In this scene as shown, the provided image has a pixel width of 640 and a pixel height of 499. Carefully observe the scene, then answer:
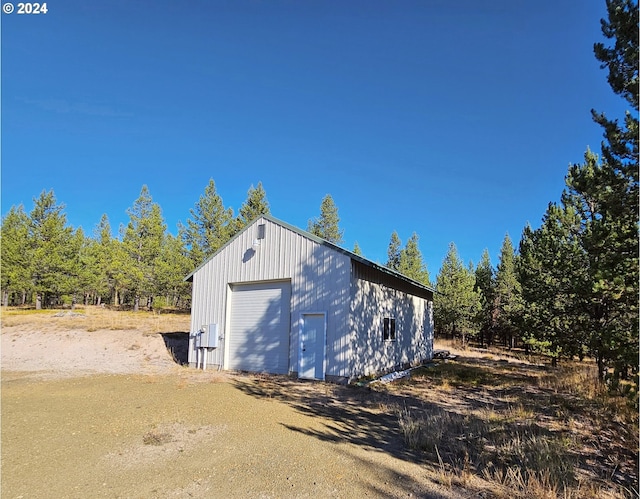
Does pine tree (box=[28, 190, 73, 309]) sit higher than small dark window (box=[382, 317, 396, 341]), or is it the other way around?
pine tree (box=[28, 190, 73, 309])

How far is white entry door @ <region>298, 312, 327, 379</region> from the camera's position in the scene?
12539 mm

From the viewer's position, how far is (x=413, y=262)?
4303 cm

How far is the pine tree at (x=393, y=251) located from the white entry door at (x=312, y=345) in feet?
113

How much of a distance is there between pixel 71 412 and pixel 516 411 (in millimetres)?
9688

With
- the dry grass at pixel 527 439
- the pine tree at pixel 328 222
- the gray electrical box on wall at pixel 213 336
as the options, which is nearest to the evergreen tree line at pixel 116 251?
the pine tree at pixel 328 222

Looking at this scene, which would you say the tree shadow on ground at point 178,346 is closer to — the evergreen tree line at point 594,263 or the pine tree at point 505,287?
the evergreen tree line at point 594,263

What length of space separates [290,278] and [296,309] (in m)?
1.17

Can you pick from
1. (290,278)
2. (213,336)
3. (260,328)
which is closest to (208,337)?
(213,336)

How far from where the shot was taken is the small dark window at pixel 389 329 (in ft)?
48.8

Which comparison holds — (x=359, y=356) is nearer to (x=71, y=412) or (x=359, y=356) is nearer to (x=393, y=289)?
(x=393, y=289)

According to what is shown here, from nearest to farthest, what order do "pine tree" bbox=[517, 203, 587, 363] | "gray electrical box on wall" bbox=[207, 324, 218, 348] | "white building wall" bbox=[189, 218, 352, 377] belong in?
"white building wall" bbox=[189, 218, 352, 377] < "pine tree" bbox=[517, 203, 587, 363] < "gray electrical box on wall" bbox=[207, 324, 218, 348]

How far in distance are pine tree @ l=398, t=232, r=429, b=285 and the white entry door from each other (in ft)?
98.8

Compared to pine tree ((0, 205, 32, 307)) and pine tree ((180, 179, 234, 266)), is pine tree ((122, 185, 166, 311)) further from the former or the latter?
→ pine tree ((0, 205, 32, 307))

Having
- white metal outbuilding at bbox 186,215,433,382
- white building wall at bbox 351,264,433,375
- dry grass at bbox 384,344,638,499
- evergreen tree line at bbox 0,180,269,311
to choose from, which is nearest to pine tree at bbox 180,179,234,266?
evergreen tree line at bbox 0,180,269,311
